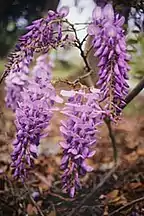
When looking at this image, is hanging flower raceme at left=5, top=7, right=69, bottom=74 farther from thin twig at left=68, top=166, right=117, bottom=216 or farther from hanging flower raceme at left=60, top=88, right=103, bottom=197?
thin twig at left=68, top=166, right=117, bottom=216

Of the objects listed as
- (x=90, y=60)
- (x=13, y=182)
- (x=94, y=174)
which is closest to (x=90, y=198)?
(x=94, y=174)

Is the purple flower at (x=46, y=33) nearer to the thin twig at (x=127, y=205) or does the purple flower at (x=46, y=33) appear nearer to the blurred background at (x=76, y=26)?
the blurred background at (x=76, y=26)

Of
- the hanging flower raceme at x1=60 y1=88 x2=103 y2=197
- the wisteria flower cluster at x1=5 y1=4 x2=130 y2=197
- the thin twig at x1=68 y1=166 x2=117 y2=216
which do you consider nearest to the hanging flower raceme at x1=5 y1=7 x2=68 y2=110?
the wisteria flower cluster at x1=5 y1=4 x2=130 y2=197

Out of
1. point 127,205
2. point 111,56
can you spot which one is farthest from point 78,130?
point 127,205

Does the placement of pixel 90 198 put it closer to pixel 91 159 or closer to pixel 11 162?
pixel 91 159

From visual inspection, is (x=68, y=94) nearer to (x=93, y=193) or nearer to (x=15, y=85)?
(x=15, y=85)

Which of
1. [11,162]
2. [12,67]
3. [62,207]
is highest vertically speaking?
[12,67]

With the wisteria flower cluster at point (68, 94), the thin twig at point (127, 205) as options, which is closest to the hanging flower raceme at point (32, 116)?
the wisteria flower cluster at point (68, 94)
